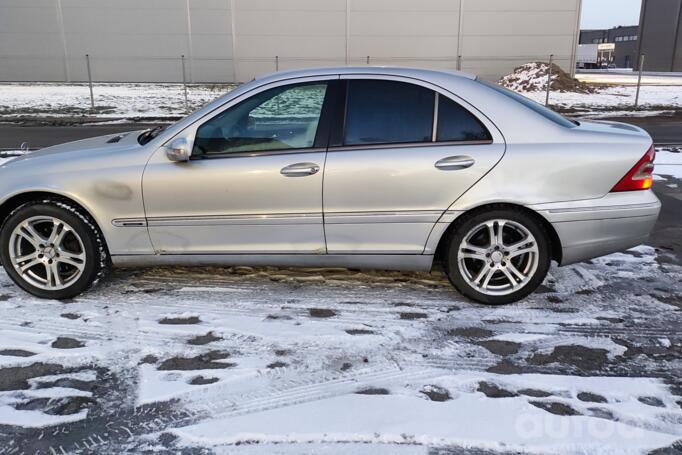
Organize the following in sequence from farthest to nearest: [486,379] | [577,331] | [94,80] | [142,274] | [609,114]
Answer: [94,80], [609,114], [142,274], [577,331], [486,379]

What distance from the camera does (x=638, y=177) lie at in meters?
3.70

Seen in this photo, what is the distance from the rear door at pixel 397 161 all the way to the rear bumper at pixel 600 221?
23.7 inches

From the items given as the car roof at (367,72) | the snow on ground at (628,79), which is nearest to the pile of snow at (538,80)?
the snow on ground at (628,79)

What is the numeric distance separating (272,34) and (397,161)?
25.2 metres

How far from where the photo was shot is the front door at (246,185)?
369cm

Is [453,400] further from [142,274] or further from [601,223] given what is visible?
[142,274]

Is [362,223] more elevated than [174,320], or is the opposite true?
[362,223]

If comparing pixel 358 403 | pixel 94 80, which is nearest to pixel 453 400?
pixel 358 403

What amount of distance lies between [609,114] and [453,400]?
634 inches

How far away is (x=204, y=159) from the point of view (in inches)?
147

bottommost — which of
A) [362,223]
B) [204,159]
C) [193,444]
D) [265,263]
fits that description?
[193,444]

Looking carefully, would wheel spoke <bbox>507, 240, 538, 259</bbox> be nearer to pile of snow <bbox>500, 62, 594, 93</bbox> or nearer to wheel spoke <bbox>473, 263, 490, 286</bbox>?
wheel spoke <bbox>473, 263, 490, 286</bbox>

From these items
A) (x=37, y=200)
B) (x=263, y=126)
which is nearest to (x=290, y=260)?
(x=263, y=126)

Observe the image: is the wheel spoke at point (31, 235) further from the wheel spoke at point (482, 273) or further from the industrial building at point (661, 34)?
the industrial building at point (661, 34)
